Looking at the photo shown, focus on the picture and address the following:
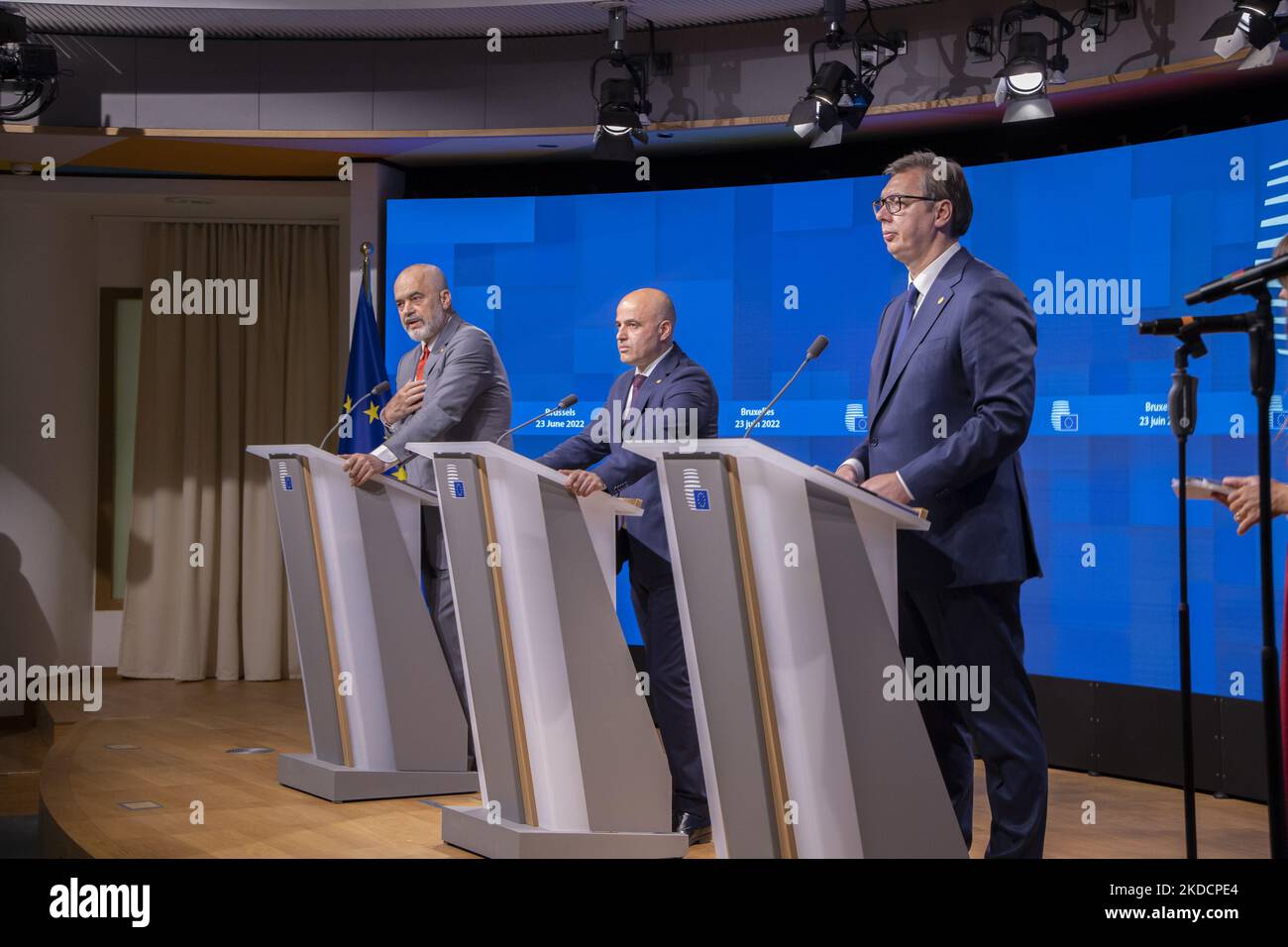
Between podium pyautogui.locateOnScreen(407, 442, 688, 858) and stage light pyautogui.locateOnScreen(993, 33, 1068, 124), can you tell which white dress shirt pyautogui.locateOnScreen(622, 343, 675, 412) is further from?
stage light pyautogui.locateOnScreen(993, 33, 1068, 124)

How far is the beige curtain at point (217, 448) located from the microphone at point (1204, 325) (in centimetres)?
576

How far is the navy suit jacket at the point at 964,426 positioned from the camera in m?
2.75

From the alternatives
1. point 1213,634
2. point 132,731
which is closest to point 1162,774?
point 1213,634

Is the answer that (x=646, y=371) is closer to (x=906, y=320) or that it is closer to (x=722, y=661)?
(x=906, y=320)

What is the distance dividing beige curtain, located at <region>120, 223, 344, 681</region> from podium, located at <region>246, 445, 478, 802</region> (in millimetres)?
3316

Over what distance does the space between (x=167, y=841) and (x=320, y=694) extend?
72 cm

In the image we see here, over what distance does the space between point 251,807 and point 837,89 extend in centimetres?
332

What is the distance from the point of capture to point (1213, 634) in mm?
4816

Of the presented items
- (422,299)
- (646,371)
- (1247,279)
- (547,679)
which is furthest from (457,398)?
(1247,279)

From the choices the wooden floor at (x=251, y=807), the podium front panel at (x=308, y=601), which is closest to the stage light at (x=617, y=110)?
the podium front panel at (x=308, y=601)

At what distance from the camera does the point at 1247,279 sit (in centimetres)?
225

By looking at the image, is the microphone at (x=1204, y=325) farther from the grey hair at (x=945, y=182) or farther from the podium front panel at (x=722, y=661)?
the podium front panel at (x=722, y=661)

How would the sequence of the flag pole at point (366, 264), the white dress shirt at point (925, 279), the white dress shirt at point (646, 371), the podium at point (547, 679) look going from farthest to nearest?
the flag pole at point (366, 264), the white dress shirt at point (646, 371), the podium at point (547, 679), the white dress shirt at point (925, 279)
